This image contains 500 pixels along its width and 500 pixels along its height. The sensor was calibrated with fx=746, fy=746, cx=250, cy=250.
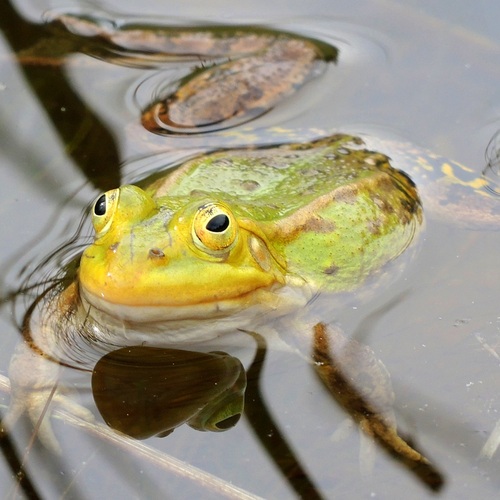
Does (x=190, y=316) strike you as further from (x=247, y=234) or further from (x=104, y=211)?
(x=104, y=211)

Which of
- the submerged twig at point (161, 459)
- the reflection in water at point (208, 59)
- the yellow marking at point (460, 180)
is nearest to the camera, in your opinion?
the submerged twig at point (161, 459)

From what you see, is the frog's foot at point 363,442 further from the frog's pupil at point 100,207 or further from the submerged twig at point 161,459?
the frog's pupil at point 100,207

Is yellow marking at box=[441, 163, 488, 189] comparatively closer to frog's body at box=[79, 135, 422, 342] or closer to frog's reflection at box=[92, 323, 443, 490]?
frog's body at box=[79, 135, 422, 342]

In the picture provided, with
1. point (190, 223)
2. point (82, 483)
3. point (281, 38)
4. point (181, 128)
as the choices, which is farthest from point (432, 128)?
point (82, 483)

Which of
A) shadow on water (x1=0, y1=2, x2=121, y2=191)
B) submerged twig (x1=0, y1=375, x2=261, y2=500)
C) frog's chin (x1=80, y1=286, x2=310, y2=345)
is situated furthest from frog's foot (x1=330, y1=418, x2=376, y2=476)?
shadow on water (x1=0, y1=2, x2=121, y2=191)

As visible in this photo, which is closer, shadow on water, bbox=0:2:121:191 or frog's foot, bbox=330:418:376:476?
frog's foot, bbox=330:418:376:476

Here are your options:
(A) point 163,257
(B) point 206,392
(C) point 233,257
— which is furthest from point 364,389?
(A) point 163,257

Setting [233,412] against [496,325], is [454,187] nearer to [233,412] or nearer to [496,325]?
[496,325]

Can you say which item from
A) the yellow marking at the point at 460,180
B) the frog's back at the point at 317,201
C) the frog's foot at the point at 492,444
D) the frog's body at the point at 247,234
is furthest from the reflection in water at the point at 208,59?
the frog's foot at the point at 492,444
